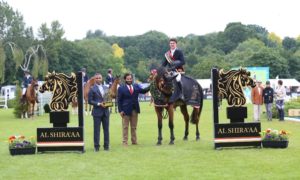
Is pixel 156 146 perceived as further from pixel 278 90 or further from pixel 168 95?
pixel 278 90

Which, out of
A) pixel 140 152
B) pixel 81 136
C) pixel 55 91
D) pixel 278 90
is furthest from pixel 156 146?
pixel 278 90

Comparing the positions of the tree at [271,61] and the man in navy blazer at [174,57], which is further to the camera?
the tree at [271,61]

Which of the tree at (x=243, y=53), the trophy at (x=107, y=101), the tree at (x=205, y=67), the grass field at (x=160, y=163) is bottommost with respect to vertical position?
the grass field at (x=160, y=163)

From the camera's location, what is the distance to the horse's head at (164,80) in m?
15.3

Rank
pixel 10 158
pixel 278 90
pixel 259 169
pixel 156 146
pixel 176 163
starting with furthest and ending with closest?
pixel 278 90, pixel 156 146, pixel 10 158, pixel 176 163, pixel 259 169

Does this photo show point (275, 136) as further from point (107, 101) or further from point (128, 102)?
point (107, 101)

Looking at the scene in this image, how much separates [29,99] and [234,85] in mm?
17592

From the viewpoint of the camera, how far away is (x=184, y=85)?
1647 centimetres

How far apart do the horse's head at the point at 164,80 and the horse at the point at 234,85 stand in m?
1.45

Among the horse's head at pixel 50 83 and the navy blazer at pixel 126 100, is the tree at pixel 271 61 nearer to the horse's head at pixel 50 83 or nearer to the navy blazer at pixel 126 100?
the navy blazer at pixel 126 100

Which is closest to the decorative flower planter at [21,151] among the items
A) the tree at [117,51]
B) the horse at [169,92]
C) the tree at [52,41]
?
the horse at [169,92]

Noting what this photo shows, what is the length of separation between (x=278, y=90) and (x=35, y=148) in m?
14.9

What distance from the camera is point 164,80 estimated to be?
15398mm

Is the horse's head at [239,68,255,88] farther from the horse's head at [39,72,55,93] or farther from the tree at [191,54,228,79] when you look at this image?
the tree at [191,54,228,79]
